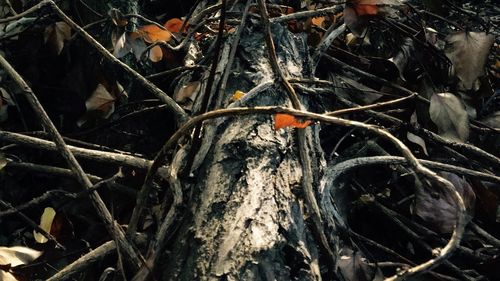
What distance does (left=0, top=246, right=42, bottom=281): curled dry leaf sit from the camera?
2.63 feet

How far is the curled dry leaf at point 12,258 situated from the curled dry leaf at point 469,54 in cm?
84

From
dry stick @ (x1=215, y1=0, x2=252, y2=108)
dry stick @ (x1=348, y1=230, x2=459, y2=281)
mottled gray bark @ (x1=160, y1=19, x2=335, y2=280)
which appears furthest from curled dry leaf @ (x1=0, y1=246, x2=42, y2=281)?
dry stick @ (x1=348, y1=230, x2=459, y2=281)

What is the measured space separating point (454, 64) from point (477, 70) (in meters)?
0.05

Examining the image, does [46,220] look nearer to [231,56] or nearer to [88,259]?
[88,259]

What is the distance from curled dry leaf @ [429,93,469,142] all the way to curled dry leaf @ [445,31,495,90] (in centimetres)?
7

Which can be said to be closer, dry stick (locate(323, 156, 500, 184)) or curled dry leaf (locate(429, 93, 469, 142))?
dry stick (locate(323, 156, 500, 184))

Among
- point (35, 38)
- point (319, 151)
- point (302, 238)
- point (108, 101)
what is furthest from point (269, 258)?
point (35, 38)

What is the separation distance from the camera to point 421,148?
1.14 m

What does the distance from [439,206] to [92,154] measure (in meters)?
0.59

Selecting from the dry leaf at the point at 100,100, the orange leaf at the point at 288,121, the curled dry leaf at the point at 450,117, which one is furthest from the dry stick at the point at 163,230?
the curled dry leaf at the point at 450,117

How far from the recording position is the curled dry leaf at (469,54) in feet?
3.88

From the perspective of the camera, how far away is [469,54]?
1194 millimetres

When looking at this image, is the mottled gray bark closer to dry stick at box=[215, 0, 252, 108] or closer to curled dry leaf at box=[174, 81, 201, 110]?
dry stick at box=[215, 0, 252, 108]

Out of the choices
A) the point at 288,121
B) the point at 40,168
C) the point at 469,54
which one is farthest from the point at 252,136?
the point at 469,54
